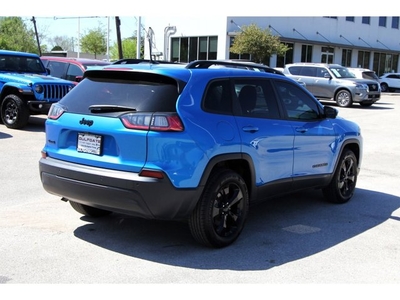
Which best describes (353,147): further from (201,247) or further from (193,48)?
(193,48)

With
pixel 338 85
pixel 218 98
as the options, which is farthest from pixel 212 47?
pixel 218 98

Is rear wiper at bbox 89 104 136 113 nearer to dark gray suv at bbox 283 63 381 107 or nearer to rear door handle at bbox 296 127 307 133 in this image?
rear door handle at bbox 296 127 307 133

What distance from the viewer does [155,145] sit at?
4.40m

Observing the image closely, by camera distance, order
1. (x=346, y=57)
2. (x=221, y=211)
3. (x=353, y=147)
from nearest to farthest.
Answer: (x=221, y=211), (x=353, y=147), (x=346, y=57)

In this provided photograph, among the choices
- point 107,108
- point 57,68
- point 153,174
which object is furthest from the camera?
point 57,68

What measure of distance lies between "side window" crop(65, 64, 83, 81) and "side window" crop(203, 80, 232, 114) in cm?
1006

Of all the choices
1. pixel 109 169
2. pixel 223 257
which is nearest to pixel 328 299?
pixel 223 257

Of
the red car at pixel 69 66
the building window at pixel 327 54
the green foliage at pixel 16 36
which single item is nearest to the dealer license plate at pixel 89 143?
the red car at pixel 69 66

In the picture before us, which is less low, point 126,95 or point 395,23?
point 395,23

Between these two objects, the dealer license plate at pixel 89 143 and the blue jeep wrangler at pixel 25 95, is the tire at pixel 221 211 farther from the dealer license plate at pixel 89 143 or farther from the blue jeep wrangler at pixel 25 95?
the blue jeep wrangler at pixel 25 95

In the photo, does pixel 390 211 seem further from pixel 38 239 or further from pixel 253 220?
pixel 38 239

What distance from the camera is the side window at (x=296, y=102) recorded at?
5.89 m

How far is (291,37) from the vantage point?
3984 cm

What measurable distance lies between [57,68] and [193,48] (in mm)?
25787
